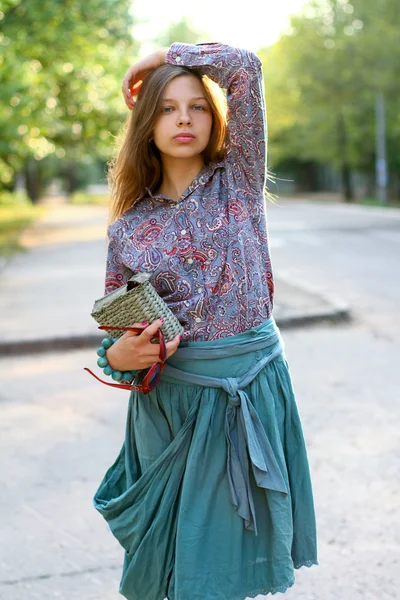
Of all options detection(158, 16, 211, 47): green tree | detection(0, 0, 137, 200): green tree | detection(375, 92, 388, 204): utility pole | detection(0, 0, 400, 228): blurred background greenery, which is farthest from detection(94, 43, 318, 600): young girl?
detection(158, 16, 211, 47): green tree

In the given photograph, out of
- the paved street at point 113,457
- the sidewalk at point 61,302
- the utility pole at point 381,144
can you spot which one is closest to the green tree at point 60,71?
the sidewalk at point 61,302

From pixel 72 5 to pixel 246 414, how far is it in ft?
59.6

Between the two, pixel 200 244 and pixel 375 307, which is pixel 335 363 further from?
pixel 200 244

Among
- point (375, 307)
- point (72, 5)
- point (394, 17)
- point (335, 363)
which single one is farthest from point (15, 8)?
point (394, 17)

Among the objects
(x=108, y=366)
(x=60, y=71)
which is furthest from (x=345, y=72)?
(x=108, y=366)

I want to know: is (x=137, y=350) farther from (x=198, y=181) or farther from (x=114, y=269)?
(x=198, y=181)

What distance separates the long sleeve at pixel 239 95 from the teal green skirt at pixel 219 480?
477 mm

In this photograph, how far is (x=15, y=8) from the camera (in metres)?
18.8

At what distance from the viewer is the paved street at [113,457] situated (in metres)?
3.50

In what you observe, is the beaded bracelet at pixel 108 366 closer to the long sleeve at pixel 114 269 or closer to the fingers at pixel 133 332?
the fingers at pixel 133 332

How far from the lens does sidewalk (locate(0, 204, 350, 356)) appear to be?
26.5 ft

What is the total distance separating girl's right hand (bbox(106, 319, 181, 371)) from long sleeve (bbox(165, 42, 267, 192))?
578 millimetres

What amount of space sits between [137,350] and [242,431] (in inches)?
15.4

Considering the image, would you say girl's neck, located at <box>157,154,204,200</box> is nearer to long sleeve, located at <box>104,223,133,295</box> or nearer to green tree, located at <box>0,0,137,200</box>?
long sleeve, located at <box>104,223,133,295</box>
